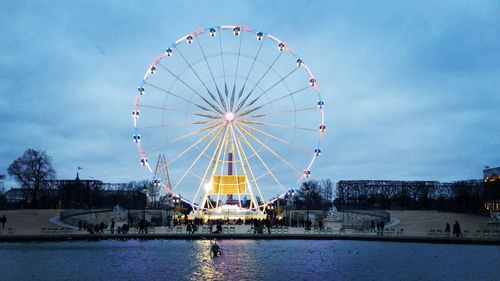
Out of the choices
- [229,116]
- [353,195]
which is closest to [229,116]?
[229,116]

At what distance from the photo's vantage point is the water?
2422cm

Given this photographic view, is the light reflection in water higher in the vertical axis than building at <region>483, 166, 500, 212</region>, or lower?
lower

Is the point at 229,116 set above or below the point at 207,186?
above

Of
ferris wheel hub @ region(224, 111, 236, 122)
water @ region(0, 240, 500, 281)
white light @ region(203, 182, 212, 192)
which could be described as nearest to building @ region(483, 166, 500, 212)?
white light @ region(203, 182, 212, 192)

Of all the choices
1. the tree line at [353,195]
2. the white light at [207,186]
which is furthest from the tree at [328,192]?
the white light at [207,186]

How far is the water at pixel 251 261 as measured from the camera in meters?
24.2

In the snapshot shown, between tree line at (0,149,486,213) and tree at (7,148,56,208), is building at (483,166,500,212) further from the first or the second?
tree at (7,148,56,208)

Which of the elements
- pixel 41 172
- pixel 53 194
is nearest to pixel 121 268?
pixel 41 172

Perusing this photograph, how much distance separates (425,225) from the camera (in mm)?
58531

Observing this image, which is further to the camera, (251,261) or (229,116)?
(229,116)

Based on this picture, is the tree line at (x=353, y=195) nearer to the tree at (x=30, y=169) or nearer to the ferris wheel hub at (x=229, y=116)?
the tree at (x=30, y=169)

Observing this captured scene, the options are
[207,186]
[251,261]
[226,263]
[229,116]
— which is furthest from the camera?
[207,186]

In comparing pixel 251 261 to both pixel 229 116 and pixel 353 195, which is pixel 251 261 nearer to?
pixel 229 116

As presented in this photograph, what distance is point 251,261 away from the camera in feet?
94.3
